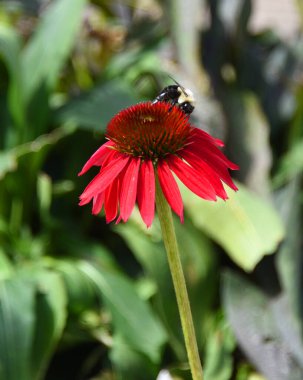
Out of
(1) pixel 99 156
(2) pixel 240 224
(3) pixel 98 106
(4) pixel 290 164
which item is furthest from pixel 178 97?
(4) pixel 290 164

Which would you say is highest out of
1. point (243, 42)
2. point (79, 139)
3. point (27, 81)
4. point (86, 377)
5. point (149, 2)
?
point (149, 2)

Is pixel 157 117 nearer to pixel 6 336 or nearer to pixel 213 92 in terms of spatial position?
pixel 6 336

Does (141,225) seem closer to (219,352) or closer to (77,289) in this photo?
(77,289)

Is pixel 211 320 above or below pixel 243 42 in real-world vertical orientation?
below

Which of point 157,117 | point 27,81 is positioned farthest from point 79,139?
point 157,117

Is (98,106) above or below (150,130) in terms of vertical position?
above

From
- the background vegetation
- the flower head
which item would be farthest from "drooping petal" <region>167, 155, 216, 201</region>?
the background vegetation
